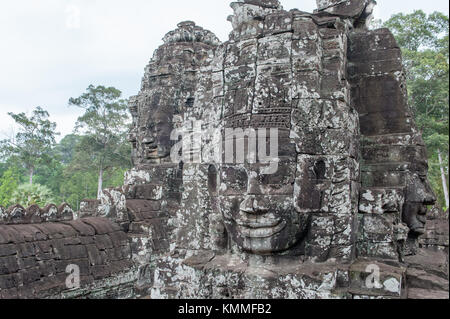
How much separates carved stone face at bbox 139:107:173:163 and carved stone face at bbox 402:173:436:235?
5451 mm

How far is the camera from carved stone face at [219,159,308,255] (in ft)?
12.2

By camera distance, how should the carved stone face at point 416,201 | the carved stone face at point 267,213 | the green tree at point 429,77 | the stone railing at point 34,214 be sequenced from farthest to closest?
the green tree at point 429,77, the stone railing at point 34,214, the carved stone face at point 416,201, the carved stone face at point 267,213

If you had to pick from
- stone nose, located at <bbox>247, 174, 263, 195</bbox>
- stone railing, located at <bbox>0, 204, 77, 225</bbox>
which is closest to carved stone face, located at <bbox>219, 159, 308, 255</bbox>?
stone nose, located at <bbox>247, 174, 263, 195</bbox>

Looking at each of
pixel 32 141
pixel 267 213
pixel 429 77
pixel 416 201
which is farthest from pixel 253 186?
A: pixel 32 141

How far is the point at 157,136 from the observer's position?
344 inches

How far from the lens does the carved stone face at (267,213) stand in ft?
12.2

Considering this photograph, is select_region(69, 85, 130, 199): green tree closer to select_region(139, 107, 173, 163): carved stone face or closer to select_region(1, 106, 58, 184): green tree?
select_region(1, 106, 58, 184): green tree

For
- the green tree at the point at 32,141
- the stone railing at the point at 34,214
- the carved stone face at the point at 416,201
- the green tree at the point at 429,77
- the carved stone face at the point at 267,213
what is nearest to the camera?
the carved stone face at the point at 267,213

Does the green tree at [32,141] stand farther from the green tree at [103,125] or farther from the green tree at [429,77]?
the green tree at [429,77]

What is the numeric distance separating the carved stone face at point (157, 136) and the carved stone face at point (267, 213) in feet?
16.3

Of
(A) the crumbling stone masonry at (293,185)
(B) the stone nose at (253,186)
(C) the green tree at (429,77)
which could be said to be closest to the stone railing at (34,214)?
(A) the crumbling stone masonry at (293,185)

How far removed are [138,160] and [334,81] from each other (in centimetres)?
611

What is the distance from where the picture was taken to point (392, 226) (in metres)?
3.94

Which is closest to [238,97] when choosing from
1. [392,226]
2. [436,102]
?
[392,226]
